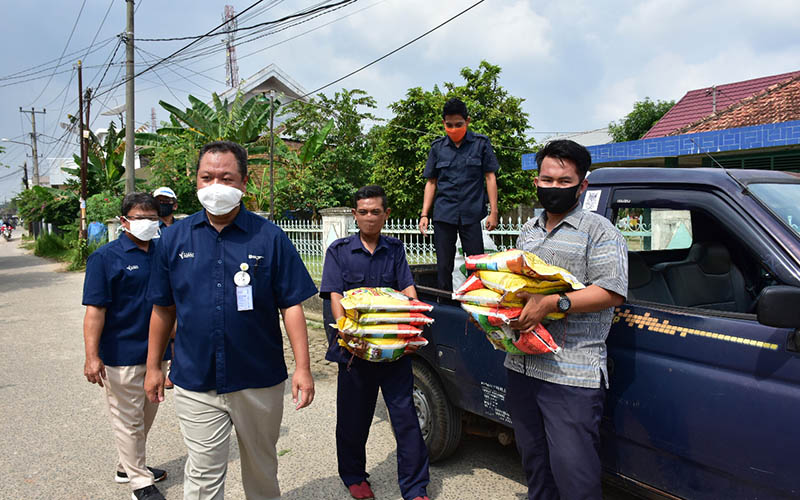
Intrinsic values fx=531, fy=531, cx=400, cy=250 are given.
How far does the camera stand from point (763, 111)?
32.9ft

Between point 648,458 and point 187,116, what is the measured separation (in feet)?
59.6

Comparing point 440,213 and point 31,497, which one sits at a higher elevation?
point 440,213

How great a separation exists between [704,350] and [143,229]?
10.3ft

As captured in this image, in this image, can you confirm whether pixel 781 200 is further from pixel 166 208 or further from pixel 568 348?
pixel 166 208

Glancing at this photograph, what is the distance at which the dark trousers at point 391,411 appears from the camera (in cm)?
308

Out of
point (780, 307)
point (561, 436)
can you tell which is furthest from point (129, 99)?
point (780, 307)

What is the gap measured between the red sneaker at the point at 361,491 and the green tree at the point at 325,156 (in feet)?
51.9

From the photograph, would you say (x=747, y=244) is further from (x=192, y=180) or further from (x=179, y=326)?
(x=192, y=180)

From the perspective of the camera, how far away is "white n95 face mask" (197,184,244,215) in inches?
93.4

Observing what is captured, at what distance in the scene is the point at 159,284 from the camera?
2.46 metres

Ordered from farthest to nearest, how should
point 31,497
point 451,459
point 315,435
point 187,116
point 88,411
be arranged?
point 187,116 → point 88,411 → point 315,435 → point 451,459 → point 31,497

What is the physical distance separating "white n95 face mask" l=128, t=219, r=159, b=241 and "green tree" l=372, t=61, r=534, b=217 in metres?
15.0

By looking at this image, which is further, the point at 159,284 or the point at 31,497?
the point at 31,497

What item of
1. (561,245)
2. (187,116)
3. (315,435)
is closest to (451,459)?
(315,435)
